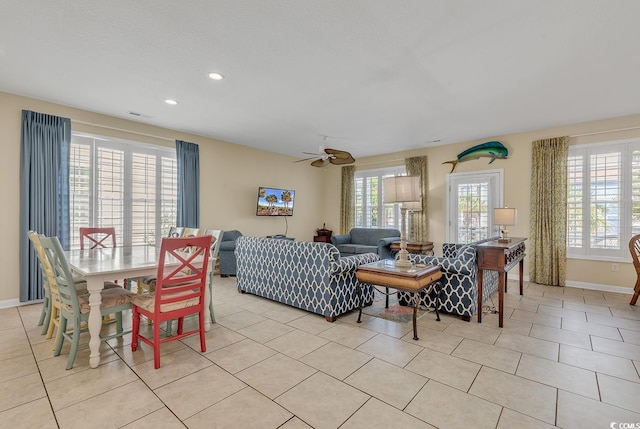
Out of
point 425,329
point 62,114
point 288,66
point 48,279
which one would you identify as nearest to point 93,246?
point 48,279

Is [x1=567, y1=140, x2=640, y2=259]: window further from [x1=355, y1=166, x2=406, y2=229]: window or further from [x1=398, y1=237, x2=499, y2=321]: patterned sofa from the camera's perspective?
[x1=355, y1=166, x2=406, y2=229]: window

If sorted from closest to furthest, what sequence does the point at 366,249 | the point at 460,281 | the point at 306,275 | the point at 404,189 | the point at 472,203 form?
the point at 404,189 → the point at 460,281 → the point at 306,275 → the point at 472,203 → the point at 366,249

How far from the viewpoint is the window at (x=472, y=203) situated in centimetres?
586

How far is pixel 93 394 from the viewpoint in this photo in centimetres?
202

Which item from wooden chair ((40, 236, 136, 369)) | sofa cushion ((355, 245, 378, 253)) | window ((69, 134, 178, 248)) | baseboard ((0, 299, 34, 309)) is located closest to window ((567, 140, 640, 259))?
sofa cushion ((355, 245, 378, 253))

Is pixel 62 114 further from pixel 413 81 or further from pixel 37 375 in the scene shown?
A: pixel 413 81

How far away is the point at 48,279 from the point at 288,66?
3.06 metres

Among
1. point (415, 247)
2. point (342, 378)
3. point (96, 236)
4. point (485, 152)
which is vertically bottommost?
point (342, 378)

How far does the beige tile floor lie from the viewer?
1798mm

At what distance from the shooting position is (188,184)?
18.4 ft

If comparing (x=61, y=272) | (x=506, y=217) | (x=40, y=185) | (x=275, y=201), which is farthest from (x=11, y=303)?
(x=506, y=217)

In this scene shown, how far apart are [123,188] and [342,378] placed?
4.69 metres

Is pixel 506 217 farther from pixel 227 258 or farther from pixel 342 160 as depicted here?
pixel 227 258
